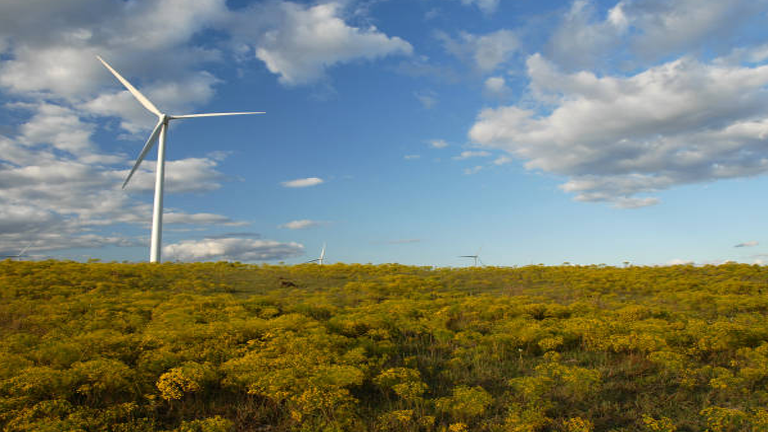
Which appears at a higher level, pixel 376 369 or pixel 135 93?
pixel 135 93

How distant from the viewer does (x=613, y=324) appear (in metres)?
14.0

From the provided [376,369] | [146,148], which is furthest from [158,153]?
[376,369]

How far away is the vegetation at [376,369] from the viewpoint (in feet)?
27.2

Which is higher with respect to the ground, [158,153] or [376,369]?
[158,153]

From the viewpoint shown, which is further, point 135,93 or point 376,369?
point 135,93

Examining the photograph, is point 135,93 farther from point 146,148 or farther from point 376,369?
point 376,369

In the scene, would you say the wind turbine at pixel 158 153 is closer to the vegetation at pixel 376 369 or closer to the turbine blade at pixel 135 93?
the turbine blade at pixel 135 93

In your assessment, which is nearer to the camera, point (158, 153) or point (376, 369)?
point (376, 369)

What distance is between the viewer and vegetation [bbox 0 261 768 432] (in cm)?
829

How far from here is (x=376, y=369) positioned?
1080 cm

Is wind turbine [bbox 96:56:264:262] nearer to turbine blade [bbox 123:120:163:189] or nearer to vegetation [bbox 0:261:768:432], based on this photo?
turbine blade [bbox 123:120:163:189]

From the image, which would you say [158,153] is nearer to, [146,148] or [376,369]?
[146,148]

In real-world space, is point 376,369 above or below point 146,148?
below

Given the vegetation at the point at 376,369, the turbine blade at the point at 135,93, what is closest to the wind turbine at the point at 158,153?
the turbine blade at the point at 135,93
